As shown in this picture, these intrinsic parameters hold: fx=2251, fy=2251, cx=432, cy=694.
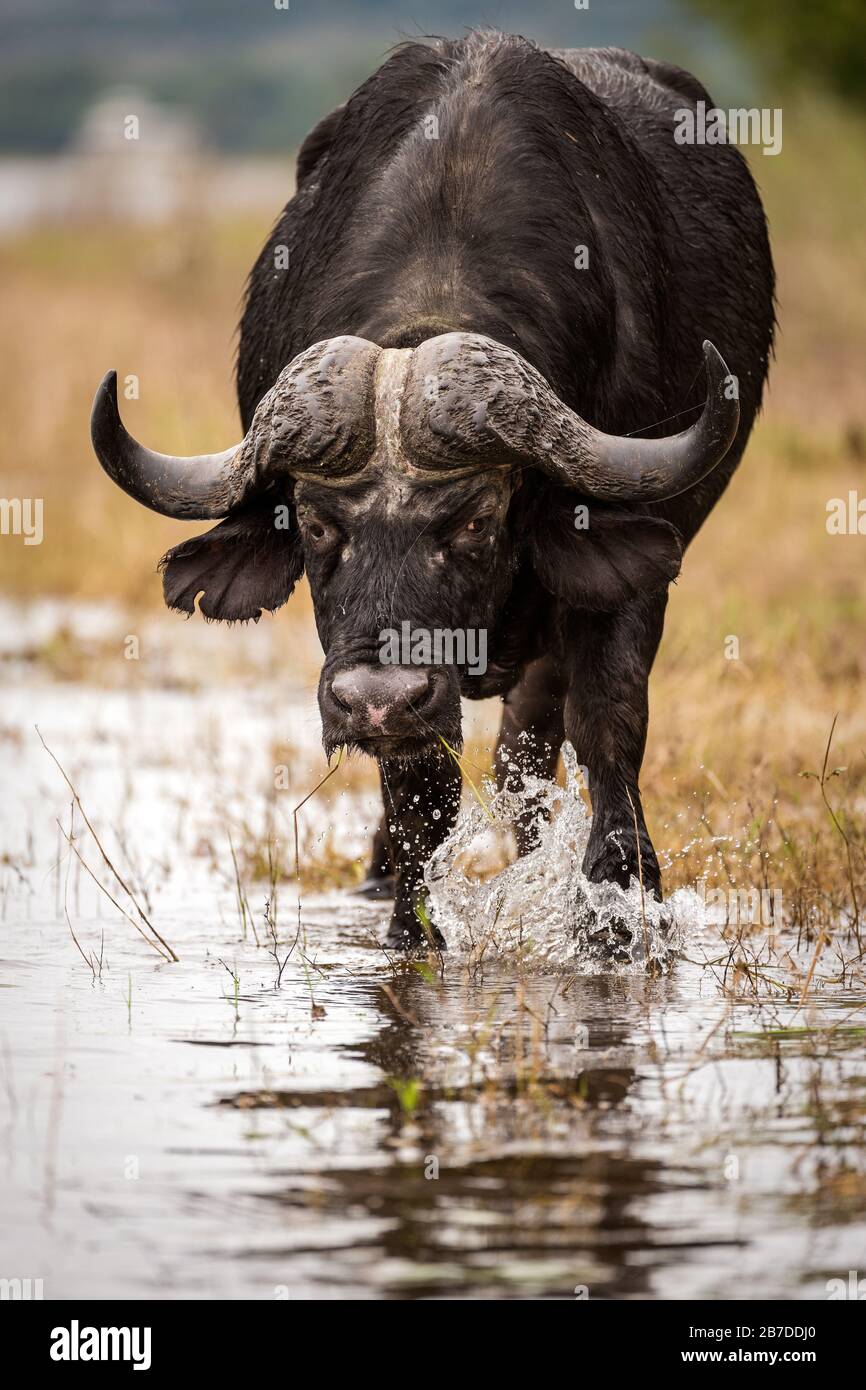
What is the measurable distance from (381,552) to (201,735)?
3743 millimetres

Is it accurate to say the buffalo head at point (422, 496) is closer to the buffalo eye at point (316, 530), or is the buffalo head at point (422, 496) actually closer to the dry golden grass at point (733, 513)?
the buffalo eye at point (316, 530)

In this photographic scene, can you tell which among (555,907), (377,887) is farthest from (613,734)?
(377,887)

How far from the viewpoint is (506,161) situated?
590 centimetres

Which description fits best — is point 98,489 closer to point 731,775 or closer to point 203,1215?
point 731,775

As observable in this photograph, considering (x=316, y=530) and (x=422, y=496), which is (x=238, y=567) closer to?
(x=316, y=530)

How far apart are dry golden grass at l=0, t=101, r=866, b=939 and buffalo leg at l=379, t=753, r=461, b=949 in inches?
28.6

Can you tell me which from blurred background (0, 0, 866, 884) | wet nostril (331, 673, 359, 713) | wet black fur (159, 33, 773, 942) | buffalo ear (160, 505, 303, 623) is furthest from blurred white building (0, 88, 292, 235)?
wet nostril (331, 673, 359, 713)

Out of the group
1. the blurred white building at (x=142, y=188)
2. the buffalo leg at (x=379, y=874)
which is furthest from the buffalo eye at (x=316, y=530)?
the blurred white building at (x=142, y=188)

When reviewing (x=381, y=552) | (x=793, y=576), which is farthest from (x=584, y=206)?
(x=793, y=576)

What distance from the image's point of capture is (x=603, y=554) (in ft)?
18.6

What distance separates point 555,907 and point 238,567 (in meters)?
1.22

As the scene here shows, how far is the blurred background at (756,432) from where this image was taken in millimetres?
8977

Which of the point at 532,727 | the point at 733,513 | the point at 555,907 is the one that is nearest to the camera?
the point at 555,907

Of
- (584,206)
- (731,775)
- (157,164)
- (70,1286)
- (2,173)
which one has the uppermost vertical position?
(2,173)
